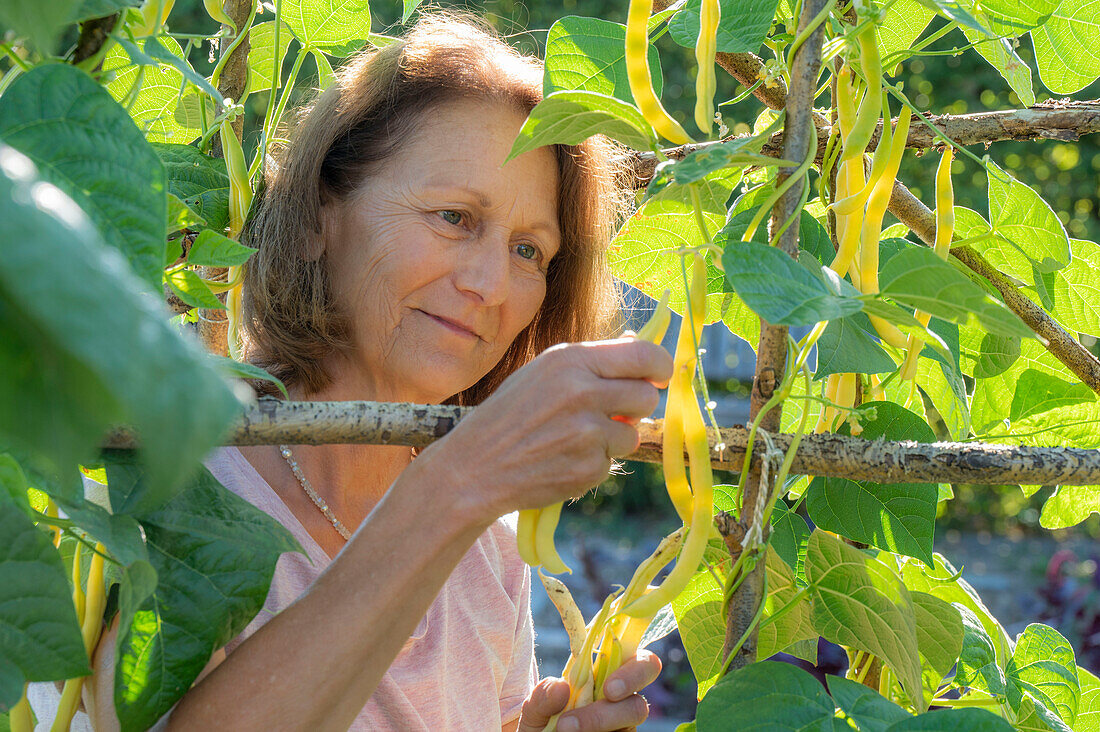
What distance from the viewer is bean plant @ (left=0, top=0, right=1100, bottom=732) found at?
0.19 m

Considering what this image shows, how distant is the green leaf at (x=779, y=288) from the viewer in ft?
1.53

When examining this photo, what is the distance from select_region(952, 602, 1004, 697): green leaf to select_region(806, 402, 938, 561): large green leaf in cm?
12

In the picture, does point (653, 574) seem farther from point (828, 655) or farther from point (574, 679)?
point (828, 655)

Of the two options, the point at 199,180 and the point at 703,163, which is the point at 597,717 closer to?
the point at 703,163

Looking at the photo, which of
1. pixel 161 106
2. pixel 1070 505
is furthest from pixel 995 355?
pixel 161 106

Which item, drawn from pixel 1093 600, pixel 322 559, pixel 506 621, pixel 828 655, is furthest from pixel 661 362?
pixel 1093 600

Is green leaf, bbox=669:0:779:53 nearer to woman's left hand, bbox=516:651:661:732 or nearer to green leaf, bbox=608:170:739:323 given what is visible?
green leaf, bbox=608:170:739:323

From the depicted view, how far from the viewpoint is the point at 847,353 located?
0.65 metres

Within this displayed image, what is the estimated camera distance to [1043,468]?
58 centimetres

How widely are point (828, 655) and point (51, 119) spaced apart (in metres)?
2.71

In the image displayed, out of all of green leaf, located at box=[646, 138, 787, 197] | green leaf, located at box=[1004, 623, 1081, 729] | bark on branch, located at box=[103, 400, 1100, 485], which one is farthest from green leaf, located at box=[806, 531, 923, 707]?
green leaf, located at box=[646, 138, 787, 197]

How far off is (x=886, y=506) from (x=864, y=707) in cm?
18

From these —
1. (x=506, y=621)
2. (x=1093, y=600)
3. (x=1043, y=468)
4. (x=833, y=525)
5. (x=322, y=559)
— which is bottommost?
(x=1093, y=600)

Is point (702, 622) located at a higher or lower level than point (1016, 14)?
lower
